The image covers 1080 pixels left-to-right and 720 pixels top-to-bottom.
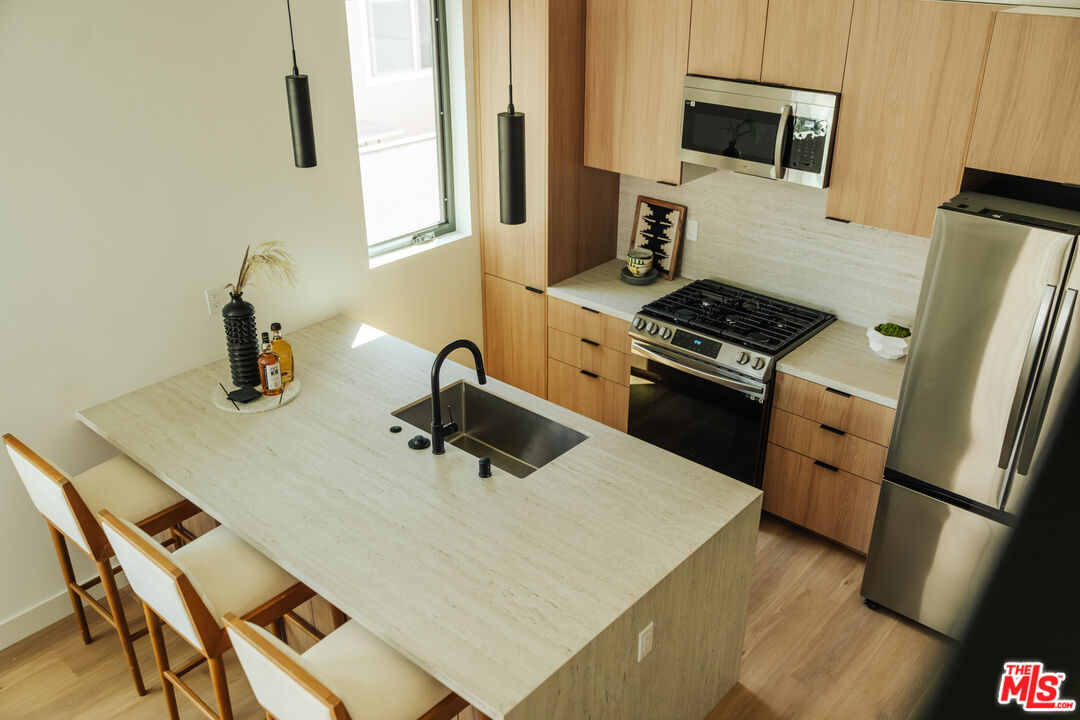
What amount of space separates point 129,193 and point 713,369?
238 centimetres

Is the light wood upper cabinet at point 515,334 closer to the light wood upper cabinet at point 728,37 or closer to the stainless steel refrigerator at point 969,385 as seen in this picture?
the light wood upper cabinet at point 728,37

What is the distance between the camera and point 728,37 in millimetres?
3557

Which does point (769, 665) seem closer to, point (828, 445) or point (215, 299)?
point (828, 445)

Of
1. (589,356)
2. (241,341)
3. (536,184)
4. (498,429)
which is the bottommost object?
(589,356)

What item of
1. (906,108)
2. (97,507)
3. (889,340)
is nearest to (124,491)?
(97,507)

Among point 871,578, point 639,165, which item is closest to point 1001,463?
point 871,578

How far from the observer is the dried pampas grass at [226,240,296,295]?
3.44m

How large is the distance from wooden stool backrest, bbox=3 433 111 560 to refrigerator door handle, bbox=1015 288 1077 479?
2.89m

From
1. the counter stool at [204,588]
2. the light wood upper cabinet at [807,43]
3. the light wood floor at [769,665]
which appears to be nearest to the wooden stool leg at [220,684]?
the counter stool at [204,588]

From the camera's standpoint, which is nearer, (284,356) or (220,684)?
(220,684)

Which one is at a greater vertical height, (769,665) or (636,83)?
(636,83)

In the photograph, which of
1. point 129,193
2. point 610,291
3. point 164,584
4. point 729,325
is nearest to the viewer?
point 164,584

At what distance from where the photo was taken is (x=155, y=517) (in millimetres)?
2979

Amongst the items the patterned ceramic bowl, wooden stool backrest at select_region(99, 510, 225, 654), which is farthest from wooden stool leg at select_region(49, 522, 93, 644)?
the patterned ceramic bowl
